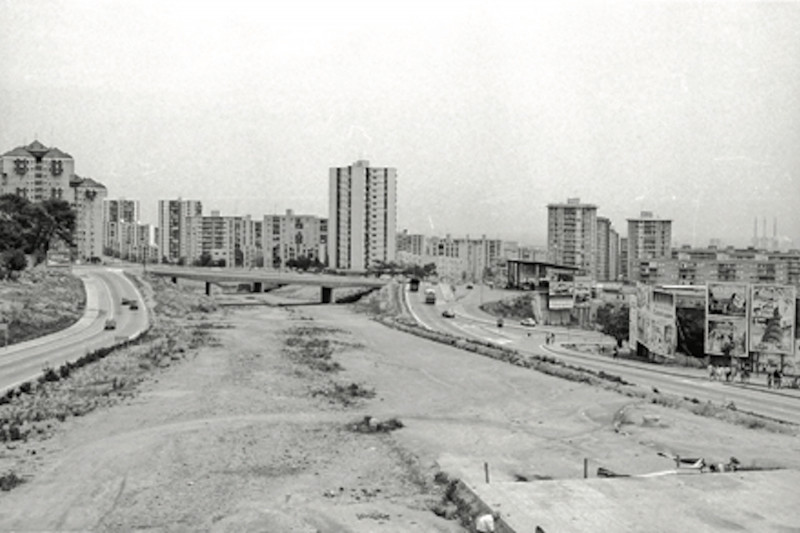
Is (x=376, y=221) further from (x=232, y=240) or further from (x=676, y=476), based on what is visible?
(x=676, y=476)

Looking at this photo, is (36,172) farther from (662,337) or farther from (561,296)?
(662,337)

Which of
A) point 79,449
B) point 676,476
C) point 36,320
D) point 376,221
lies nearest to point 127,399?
point 79,449

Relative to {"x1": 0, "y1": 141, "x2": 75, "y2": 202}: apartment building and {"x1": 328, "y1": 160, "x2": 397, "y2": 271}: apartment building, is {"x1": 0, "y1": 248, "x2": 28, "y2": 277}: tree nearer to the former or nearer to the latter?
{"x1": 0, "y1": 141, "x2": 75, "y2": 202}: apartment building


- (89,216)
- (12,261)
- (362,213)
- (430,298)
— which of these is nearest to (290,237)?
(362,213)

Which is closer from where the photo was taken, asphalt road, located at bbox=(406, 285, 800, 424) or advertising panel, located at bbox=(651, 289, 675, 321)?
asphalt road, located at bbox=(406, 285, 800, 424)

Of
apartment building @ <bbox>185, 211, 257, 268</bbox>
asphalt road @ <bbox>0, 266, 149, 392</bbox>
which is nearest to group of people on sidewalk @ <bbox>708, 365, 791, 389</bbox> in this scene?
asphalt road @ <bbox>0, 266, 149, 392</bbox>

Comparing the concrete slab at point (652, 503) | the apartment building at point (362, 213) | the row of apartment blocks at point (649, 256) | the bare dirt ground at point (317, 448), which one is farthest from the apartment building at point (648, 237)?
the concrete slab at point (652, 503)

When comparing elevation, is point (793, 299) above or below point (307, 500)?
above
